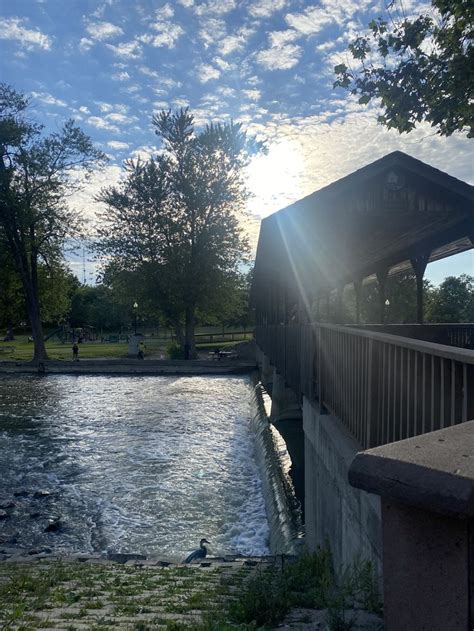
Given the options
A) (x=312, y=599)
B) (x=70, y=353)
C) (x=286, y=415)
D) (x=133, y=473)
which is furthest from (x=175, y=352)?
(x=312, y=599)

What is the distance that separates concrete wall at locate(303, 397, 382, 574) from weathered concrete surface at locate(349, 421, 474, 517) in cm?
220

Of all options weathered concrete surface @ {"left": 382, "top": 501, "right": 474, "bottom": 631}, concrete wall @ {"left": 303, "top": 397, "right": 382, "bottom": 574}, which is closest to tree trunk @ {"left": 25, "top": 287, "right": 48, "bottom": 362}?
concrete wall @ {"left": 303, "top": 397, "right": 382, "bottom": 574}

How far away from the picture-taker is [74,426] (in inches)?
749

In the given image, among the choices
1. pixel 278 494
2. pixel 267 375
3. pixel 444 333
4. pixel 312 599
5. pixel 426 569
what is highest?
pixel 444 333

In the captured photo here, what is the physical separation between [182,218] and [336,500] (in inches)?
1410

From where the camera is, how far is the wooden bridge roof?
11164 millimetres

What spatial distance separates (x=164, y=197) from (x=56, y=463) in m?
28.1

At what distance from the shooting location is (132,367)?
3462 cm

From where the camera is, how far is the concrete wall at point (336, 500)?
155 inches

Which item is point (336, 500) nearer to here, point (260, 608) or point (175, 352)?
point (260, 608)

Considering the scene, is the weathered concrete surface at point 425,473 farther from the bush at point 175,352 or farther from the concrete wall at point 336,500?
the bush at point 175,352

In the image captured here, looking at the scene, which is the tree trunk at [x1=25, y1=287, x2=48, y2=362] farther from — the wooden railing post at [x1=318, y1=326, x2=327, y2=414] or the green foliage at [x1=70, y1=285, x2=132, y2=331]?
the green foliage at [x1=70, y1=285, x2=132, y2=331]

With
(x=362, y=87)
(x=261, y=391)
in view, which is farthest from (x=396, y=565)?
(x=261, y=391)

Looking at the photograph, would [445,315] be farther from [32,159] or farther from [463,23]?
[463,23]
